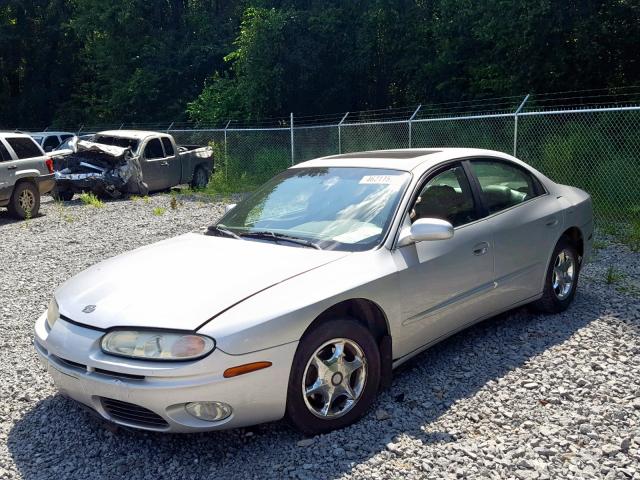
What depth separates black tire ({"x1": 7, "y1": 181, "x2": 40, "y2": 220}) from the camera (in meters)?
12.2

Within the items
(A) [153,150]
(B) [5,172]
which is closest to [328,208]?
(B) [5,172]

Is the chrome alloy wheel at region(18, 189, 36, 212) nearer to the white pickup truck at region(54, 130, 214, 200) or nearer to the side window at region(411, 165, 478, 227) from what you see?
the white pickup truck at region(54, 130, 214, 200)

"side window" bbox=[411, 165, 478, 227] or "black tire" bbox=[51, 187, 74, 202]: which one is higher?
"side window" bbox=[411, 165, 478, 227]

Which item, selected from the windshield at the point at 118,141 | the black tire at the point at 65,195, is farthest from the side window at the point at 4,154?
the windshield at the point at 118,141

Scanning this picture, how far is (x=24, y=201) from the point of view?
12.4 meters

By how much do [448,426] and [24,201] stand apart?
11054 millimetres

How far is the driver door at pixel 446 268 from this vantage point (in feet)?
13.0

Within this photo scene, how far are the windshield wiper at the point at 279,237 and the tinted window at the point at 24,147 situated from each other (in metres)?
9.67

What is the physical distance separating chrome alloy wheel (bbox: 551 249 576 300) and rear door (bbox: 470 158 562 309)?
26cm

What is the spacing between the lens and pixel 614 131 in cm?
1225

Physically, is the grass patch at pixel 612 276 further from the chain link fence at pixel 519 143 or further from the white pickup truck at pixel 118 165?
the white pickup truck at pixel 118 165

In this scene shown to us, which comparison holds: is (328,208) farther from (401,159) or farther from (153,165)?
(153,165)

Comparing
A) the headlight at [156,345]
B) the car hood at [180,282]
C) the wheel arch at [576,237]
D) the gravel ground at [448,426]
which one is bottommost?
the gravel ground at [448,426]

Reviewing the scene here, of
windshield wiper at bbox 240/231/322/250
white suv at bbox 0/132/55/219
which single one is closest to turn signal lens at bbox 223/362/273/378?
windshield wiper at bbox 240/231/322/250
